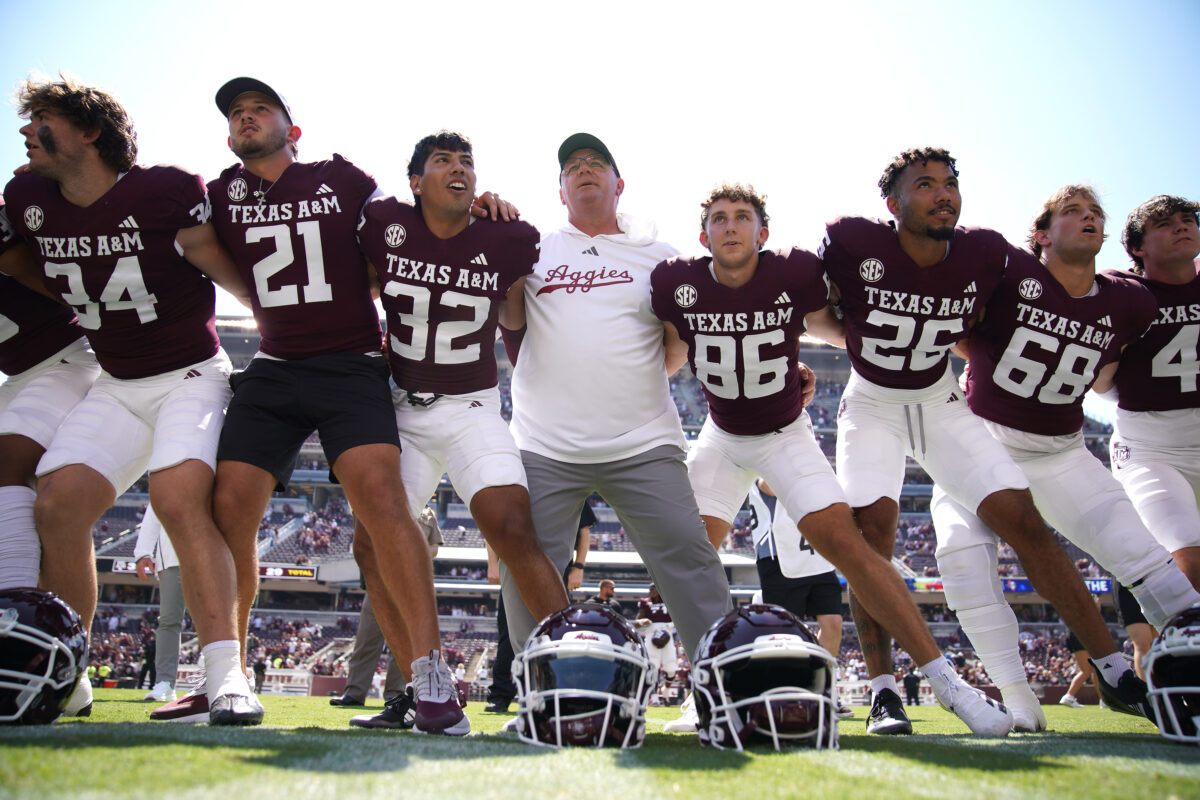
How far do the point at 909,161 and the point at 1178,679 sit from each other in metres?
2.62

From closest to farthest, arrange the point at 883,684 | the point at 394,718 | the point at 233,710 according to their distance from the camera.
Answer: the point at 233,710, the point at 394,718, the point at 883,684

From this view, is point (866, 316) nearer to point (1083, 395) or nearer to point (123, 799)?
point (1083, 395)

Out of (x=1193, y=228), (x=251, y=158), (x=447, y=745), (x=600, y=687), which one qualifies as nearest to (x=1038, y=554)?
(x=1193, y=228)

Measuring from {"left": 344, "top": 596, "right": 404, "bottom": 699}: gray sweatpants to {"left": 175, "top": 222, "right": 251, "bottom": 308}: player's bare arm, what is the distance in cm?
292

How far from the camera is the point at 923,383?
423 cm

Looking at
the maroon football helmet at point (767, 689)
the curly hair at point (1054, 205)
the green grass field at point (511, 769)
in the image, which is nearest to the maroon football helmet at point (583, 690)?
the green grass field at point (511, 769)

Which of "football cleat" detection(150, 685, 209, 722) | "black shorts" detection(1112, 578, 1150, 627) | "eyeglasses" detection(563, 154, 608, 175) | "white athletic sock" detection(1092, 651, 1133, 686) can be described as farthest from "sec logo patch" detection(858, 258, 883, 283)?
"football cleat" detection(150, 685, 209, 722)

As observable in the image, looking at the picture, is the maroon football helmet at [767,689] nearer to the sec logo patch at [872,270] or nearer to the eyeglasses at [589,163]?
the sec logo patch at [872,270]

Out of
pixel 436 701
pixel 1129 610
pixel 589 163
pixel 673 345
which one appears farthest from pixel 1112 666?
pixel 589 163

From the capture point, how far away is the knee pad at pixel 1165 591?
12.8 ft

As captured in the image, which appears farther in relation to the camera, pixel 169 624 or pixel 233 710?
pixel 169 624

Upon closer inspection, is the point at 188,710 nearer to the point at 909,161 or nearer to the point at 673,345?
the point at 673,345

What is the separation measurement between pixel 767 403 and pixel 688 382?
41805 mm

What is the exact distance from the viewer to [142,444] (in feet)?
12.2
